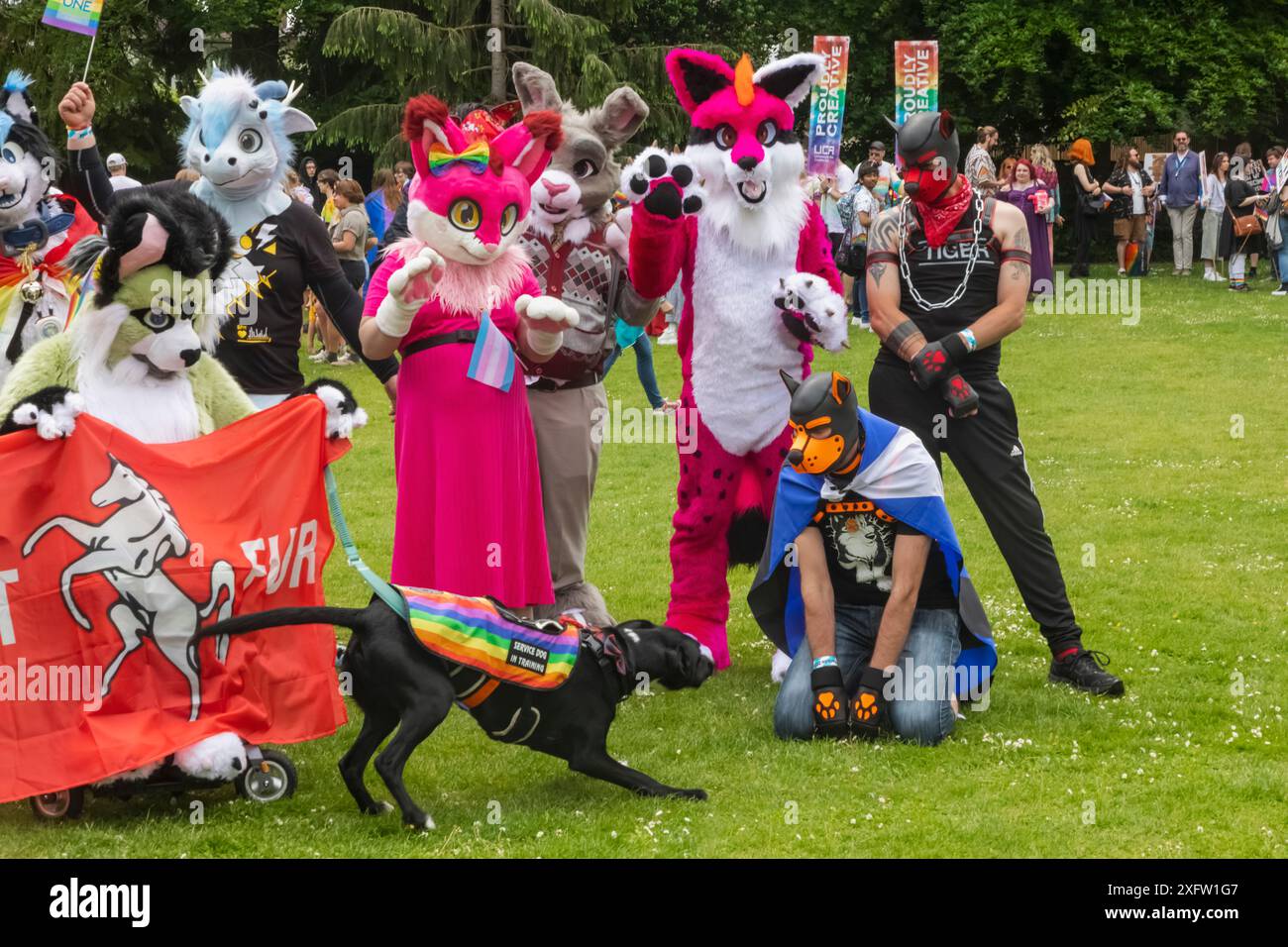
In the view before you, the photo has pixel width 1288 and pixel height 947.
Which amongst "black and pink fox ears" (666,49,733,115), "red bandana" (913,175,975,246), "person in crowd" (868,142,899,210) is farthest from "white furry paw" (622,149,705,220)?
"person in crowd" (868,142,899,210)

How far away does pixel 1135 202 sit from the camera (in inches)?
934

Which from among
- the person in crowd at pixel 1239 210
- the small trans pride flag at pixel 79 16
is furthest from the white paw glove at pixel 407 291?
the person in crowd at pixel 1239 210

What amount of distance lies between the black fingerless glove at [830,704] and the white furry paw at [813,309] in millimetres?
1434

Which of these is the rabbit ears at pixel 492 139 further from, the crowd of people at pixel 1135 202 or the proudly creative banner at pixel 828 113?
the crowd of people at pixel 1135 202

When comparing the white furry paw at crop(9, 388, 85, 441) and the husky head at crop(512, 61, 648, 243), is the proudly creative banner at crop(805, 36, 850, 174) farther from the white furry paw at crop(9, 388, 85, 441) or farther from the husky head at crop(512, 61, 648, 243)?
the white furry paw at crop(9, 388, 85, 441)

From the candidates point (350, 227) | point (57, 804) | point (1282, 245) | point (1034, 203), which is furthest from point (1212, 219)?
point (57, 804)

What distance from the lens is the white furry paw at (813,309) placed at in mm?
6348

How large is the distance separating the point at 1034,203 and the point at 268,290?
1497 centimetres

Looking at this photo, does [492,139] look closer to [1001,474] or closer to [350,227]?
[1001,474]

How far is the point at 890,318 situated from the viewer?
Answer: 20.9 ft

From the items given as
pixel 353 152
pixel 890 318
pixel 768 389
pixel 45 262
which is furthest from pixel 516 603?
pixel 353 152

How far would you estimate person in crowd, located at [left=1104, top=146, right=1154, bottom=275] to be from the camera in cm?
2369

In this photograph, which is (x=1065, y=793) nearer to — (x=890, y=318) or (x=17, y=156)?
(x=890, y=318)

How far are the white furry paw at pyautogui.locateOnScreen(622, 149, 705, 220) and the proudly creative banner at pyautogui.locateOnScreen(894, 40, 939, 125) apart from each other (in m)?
11.3
